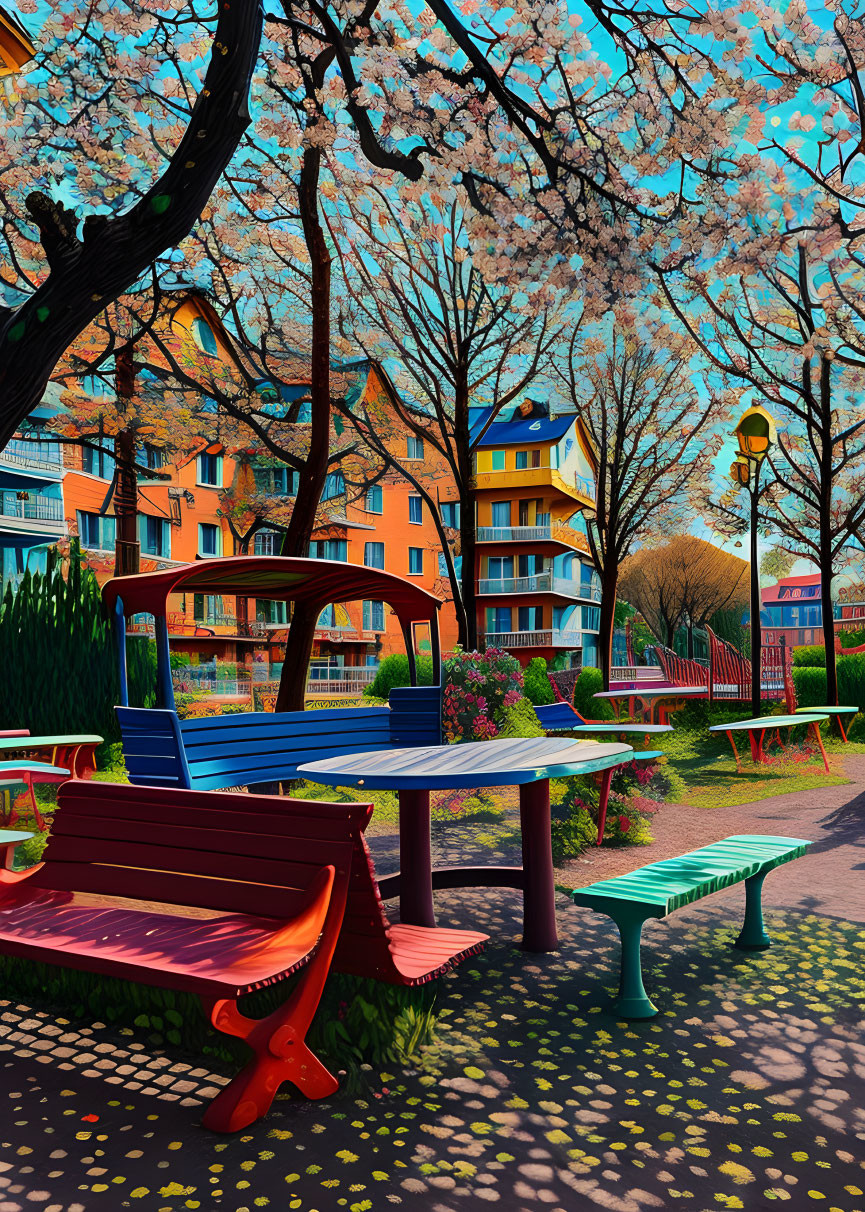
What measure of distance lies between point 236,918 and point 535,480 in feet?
111

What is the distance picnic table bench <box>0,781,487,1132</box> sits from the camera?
320 cm

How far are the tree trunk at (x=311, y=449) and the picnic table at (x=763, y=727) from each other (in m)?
5.16

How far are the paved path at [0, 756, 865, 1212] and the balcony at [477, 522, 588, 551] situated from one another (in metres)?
32.0

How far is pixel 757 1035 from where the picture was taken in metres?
4.02

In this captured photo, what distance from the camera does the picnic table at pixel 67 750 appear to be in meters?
9.73

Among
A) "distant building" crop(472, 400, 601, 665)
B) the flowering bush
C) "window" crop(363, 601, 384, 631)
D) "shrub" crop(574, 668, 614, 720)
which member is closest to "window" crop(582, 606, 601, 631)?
"distant building" crop(472, 400, 601, 665)

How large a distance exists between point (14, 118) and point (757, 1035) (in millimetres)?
12149

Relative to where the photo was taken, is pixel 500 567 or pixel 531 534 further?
pixel 500 567

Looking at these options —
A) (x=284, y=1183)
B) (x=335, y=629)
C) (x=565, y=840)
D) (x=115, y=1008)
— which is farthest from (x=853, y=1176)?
(x=335, y=629)

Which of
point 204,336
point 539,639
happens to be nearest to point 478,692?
point 204,336

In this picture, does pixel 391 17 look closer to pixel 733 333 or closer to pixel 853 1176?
pixel 733 333

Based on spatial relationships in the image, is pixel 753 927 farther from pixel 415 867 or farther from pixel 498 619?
pixel 498 619

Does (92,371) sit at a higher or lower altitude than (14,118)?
lower

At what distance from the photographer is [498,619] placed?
38.8 metres
